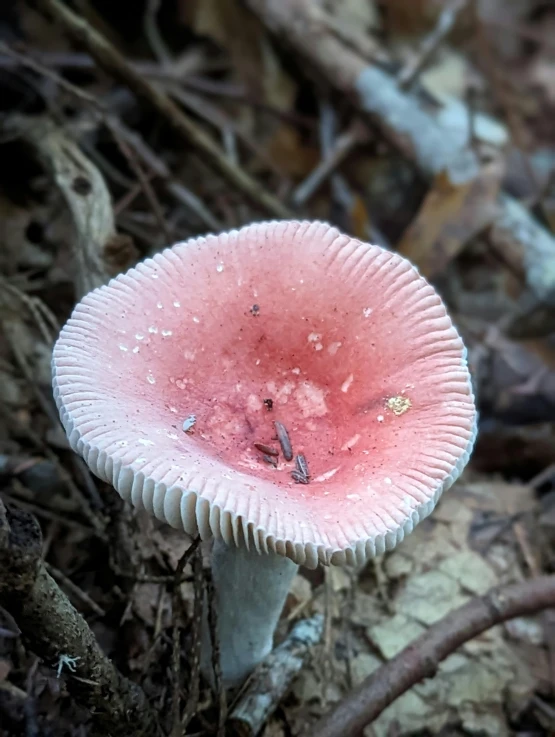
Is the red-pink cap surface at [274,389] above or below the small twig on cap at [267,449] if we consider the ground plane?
above

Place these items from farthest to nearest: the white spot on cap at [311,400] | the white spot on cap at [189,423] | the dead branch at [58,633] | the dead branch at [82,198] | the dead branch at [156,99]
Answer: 1. the dead branch at [156,99]
2. the dead branch at [82,198]
3. the white spot on cap at [311,400]
4. the white spot on cap at [189,423]
5. the dead branch at [58,633]

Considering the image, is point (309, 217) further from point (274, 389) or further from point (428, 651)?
point (428, 651)

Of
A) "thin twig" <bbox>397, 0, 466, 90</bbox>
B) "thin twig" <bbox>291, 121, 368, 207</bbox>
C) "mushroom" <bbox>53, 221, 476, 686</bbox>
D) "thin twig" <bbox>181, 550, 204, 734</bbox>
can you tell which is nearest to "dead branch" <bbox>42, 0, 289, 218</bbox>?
"thin twig" <bbox>291, 121, 368, 207</bbox>

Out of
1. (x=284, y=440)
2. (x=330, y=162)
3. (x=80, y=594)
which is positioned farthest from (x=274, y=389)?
(x=330, y=162)

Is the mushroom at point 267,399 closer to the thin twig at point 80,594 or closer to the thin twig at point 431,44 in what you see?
the thin twig at point 80,594

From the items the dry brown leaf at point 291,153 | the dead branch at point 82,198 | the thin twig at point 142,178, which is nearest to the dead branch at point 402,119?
the dry brown leaf at point 291,153

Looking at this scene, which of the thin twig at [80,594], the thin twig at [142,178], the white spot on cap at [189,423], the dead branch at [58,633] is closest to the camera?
the dead branch at [58,633]

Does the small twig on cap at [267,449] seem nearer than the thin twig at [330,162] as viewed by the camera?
Yes

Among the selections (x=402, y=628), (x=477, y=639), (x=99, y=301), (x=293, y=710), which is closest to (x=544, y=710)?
(x=477, y=639)
